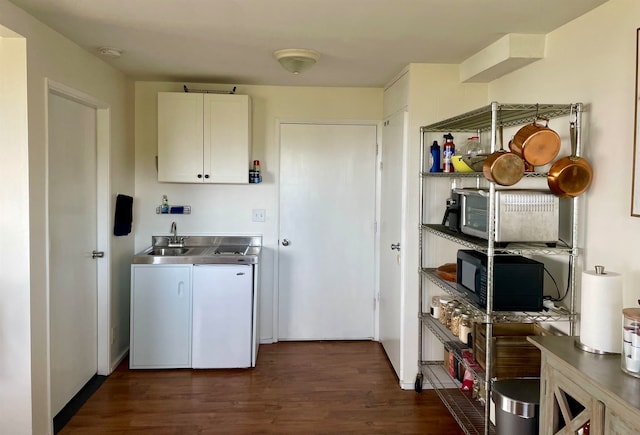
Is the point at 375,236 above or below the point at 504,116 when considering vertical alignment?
below

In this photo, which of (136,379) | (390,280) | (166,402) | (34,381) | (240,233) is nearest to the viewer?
(34,381)

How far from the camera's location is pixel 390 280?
3.79 m

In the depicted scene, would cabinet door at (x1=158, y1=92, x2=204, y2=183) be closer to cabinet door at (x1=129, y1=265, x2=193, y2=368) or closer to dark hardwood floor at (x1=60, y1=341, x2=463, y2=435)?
cabinet door at (x1=129, y1=265, x2=193, y2=368)

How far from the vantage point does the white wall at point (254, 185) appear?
400 centimetres

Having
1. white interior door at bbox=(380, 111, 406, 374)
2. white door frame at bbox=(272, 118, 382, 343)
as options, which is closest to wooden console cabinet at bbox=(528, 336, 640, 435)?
white interior door at bbox=(380, 111, 406, 374)

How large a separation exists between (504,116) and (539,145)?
0.57 m

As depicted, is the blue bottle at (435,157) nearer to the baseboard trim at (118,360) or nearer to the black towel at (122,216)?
the black towel at (122,216)

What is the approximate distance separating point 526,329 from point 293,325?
219cm

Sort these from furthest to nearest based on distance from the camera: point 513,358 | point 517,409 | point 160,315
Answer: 1. point 160,315
2. point 513,358
3. point 517,409

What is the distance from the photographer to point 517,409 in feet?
6.85

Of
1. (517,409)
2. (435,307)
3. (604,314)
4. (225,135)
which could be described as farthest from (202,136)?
(604,314)

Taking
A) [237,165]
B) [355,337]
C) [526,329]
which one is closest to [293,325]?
[355,337]

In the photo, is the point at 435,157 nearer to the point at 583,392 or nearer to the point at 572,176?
the point at 572,176

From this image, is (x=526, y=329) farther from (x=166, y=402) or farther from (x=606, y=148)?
(x=166, y=402)
